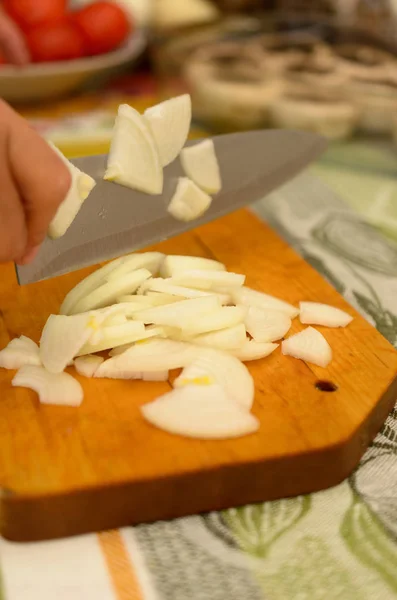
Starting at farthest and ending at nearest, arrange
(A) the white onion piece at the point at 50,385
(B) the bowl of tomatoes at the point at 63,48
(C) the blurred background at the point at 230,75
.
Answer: (B) the bowl of tomatoes at the point at 63,48 → (C) the blurred background at the point at 230,75 → (A) the white onion piece at the point at 50,385

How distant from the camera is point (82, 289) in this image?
2.50 ft

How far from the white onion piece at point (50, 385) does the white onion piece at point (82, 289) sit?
94 mm

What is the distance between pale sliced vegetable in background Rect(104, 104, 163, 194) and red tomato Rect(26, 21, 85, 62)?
0.74 metres

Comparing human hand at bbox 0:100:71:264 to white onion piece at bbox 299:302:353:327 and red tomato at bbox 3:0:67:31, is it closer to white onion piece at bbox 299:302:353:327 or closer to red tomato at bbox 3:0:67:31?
white onion piece at bbox 299:302:353:327

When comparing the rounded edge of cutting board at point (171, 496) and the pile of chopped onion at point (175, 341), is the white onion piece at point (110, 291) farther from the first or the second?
the rounded edge of cutting board at point (171, 496)

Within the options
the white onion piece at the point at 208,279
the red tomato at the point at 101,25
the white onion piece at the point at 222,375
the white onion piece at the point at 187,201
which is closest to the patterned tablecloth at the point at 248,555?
the white onion piece at the point at 222,375

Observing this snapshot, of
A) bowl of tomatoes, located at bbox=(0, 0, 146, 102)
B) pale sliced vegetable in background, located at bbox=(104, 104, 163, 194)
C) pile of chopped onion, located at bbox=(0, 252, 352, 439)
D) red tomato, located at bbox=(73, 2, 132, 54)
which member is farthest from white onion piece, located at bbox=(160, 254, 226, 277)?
red tomato, located at bbox=(73, 2, 132, 54)

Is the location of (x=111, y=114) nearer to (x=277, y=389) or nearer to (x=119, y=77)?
(x=119, y=77)

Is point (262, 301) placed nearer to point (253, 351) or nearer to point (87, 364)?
point (253, 351)

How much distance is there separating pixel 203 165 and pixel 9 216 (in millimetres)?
378

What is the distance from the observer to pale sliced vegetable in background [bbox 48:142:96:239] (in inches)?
28.1

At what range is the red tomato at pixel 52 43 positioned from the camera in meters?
1.45

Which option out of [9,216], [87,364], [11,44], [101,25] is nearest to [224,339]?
[87,364]

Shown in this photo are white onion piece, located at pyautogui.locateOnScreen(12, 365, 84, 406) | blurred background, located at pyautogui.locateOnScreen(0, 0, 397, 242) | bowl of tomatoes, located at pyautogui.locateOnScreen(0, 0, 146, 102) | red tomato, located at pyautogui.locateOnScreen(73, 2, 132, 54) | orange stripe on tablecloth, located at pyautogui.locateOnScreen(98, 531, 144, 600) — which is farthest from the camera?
red tomato, located at pyautogui.locateOnScreen(73, 2, 132, 54)
